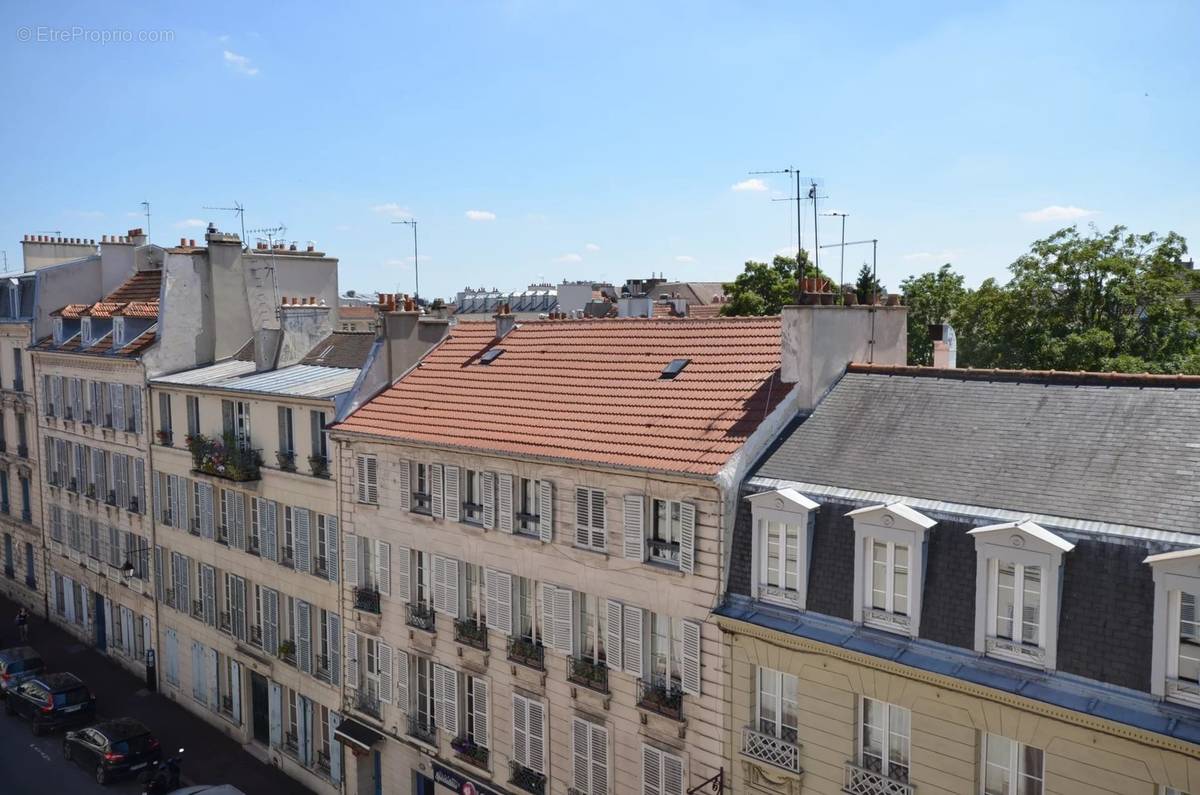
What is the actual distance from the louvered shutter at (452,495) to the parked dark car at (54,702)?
18126 mm

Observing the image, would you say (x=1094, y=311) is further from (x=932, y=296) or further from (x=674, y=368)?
(x=674, y=368)

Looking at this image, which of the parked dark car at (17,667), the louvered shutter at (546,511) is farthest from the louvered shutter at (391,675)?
the parked dark car at (17,667)

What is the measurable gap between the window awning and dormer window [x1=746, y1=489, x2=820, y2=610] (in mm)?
12966

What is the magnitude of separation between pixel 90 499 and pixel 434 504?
22.8 meters

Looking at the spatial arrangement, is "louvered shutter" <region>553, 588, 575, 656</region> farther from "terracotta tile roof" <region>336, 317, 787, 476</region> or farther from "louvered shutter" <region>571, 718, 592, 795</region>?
"terracotta tile roof" <region>336, 317, 787, 476</region>

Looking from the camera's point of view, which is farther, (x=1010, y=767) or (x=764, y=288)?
(x=764, y=288)

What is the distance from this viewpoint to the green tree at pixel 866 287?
21.9 meters

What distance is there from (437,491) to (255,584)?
10.3m

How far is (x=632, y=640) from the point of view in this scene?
66.0ft

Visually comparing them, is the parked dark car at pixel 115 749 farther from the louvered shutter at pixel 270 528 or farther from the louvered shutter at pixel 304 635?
the louvered shutter at pixel 270 528

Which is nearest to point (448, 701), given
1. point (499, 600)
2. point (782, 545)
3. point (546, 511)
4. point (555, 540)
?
point (499, 600)

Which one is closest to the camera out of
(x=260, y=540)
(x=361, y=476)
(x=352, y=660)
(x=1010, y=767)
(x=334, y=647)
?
(x=1010, y=767)

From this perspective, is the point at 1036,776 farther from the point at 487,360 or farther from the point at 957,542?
the point at 487,360

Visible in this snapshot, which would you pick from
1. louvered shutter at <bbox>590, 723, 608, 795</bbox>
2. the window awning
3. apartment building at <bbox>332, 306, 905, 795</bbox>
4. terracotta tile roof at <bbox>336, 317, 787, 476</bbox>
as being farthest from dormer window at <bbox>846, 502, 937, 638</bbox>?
the window awning
